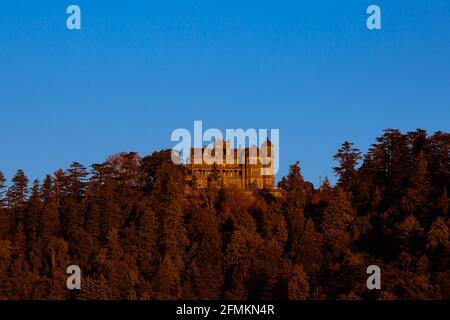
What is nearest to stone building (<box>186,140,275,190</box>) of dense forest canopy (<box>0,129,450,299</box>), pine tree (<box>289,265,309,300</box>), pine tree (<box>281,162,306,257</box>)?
dense forest canopy (<box>0,129,450,299</box>)

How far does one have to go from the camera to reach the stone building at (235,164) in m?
148

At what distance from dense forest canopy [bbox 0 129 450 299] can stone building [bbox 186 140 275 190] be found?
9893 mm

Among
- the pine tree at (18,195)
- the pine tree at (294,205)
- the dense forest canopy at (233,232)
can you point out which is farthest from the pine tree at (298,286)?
the pine tree at (18,195)

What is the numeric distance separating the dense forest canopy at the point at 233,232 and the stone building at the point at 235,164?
9893mm

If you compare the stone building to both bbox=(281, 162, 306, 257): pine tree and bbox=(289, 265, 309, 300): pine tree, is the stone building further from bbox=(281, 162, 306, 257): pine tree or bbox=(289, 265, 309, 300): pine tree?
bbox=(289, 265, 309, 300): pine tree

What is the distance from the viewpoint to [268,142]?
158 m

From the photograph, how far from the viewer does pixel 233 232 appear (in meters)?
120

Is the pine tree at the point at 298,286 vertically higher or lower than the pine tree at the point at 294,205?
Result: lower

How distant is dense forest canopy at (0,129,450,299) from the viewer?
10900 cm

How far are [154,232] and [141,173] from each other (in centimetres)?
1724

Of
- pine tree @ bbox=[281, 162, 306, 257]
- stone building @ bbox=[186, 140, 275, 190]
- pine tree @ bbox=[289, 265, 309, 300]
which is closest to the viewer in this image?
pine tree @ bbox=[289, 265, 309, 300]

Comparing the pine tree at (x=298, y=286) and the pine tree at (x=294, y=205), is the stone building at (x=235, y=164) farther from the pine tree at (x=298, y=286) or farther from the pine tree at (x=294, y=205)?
the pine tree at (x=298, y=286)
